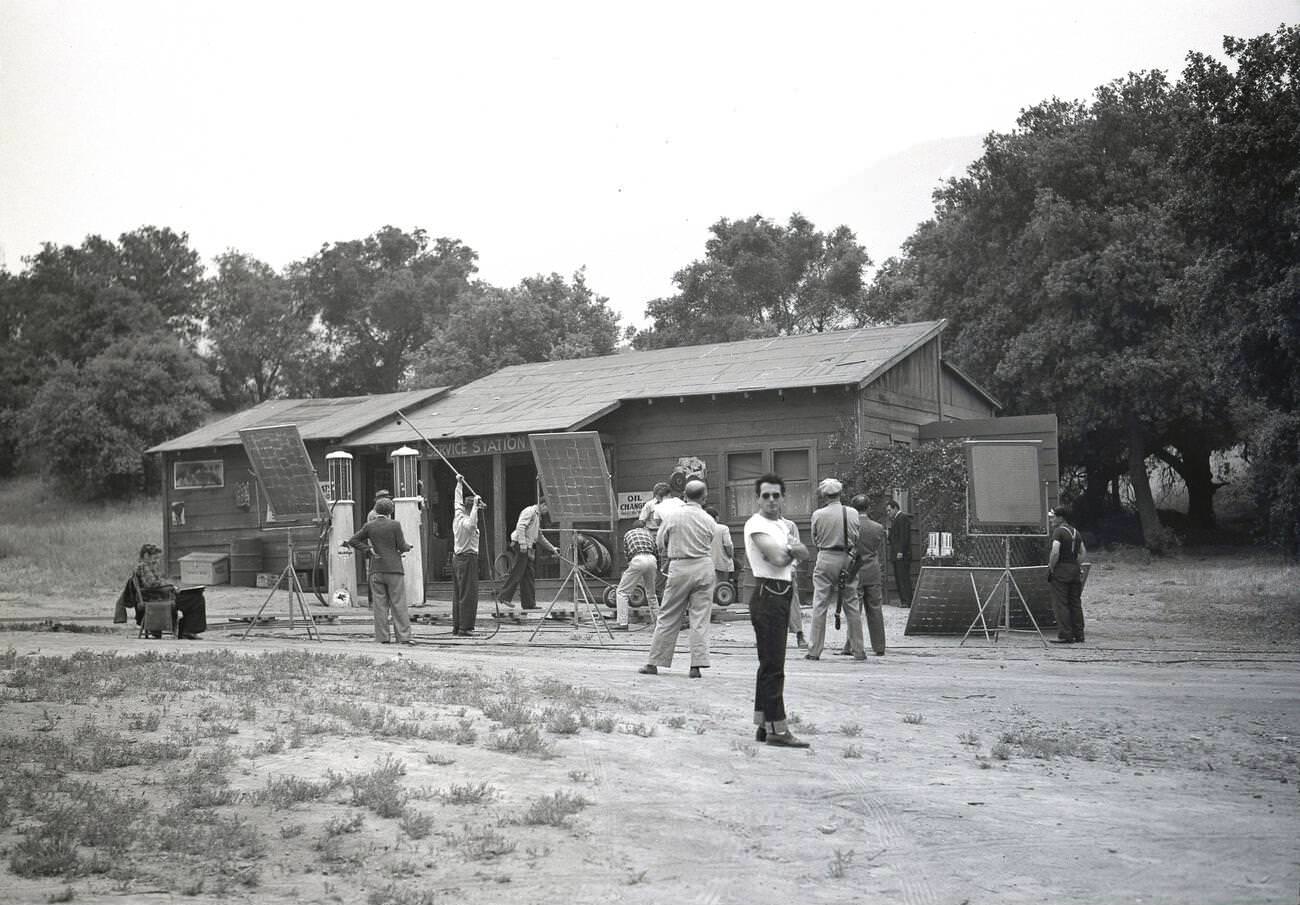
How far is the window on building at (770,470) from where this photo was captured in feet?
77.7

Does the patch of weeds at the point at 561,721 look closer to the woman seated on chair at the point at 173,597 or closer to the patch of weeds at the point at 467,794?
the patch of weeds at the point at 467,794

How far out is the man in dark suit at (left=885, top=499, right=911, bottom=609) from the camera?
22000 millimetres

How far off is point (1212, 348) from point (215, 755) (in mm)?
17303

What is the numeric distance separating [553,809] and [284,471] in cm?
1414

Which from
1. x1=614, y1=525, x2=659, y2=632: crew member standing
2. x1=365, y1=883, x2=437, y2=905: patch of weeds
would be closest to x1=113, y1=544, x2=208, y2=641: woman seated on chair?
x1=614, y1=525, x2=659, y2=632: crew member standing

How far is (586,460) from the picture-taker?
1916cm

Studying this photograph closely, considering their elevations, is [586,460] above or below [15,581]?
above

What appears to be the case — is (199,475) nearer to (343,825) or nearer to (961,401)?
(961,401)

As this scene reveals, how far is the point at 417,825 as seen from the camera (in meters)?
6.32

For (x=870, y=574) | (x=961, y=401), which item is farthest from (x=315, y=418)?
(x=870, y=574)

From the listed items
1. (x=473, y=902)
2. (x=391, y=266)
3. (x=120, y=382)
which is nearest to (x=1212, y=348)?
(x=473, y=902)

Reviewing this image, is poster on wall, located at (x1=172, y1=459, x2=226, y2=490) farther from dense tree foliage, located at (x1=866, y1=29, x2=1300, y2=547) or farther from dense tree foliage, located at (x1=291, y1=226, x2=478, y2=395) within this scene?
dense tree foliage, located at (x1=291, y1=226, x2=478, y2=395)

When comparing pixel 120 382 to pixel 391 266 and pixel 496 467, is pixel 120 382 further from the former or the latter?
pixel 496 467

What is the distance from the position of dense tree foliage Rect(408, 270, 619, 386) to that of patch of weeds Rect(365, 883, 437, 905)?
137 ft
